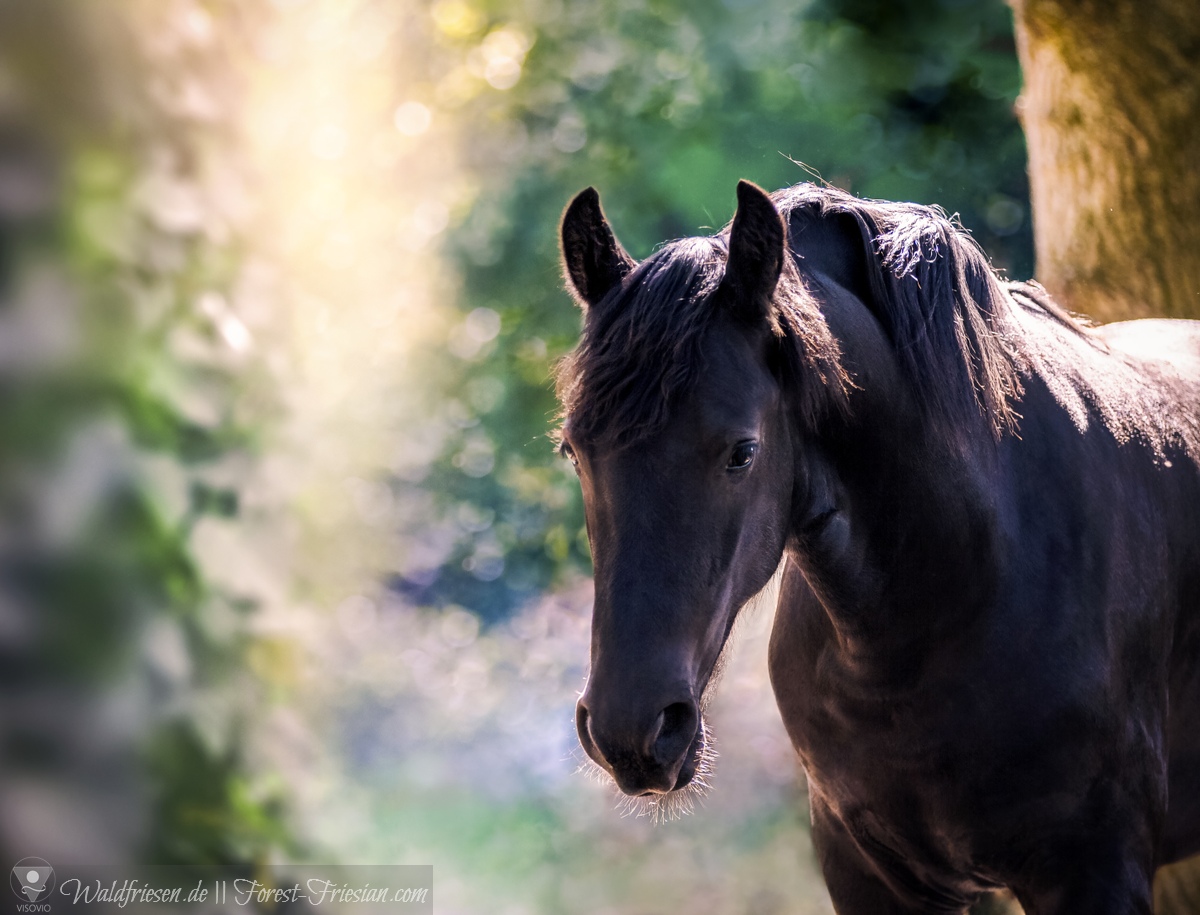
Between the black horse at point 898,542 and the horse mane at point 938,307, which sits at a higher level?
the horse mane at point 938,307

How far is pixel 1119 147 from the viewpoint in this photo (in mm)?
3998

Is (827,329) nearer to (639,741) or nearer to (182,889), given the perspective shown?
(639,741)

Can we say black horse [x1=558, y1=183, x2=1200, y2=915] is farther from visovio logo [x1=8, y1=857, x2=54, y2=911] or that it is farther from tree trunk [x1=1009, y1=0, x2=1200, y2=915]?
tree trunk [x1=1009, y1=0, x2=1200, y2=915]

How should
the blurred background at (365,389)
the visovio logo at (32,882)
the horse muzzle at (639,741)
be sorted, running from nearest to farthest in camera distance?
the visovio logo at (32,882), the blurred background at (365,389), the horse muzzle at (639,741)

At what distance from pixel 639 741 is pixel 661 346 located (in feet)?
2.07

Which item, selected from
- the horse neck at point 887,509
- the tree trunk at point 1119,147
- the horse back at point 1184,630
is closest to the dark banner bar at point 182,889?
the horse neck at point 887,509

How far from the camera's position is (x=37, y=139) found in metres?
0.93

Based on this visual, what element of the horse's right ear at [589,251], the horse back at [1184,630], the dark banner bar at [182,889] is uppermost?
the horse's right ear at [589,251]

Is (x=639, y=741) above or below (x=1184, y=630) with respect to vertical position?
below

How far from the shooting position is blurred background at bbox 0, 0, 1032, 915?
962mm

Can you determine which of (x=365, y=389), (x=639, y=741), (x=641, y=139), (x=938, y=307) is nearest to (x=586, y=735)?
(x=639, y=741)

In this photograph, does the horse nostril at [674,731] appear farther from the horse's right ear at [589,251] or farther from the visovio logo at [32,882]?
the visovio logo at [32,882]

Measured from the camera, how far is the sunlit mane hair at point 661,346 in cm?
176

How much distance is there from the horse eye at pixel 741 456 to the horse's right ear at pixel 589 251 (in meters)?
0.45
